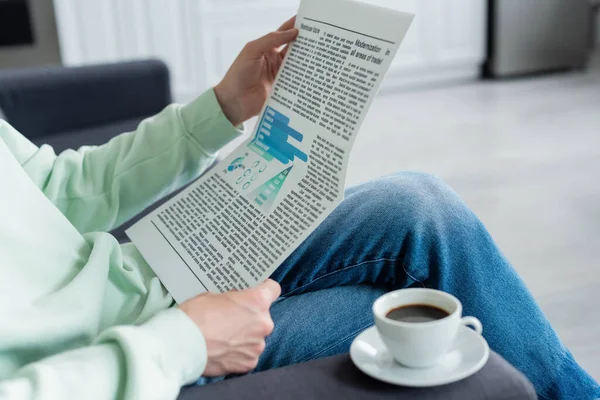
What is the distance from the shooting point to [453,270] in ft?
2.60

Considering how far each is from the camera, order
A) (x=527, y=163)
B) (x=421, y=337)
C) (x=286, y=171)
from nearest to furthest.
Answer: (x=421, y=337)
(x=286, y=171)
(x=527, y=163)

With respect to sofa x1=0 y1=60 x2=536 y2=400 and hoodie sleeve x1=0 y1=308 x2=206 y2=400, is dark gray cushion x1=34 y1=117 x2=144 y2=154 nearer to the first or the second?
sofa x1=0 y1=60 x2=536 y2=400

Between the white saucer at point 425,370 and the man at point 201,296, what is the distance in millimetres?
115

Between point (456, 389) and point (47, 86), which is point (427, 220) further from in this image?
point (47, 86)

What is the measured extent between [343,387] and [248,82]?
0.56 m

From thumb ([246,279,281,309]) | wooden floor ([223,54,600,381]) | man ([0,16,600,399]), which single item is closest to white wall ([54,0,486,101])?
wooden floor ([223,54,600,381])

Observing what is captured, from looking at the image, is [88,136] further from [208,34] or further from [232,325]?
[208,34]

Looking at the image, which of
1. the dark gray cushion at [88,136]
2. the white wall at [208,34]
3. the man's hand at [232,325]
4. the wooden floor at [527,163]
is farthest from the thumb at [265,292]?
the white wall at [208,34]

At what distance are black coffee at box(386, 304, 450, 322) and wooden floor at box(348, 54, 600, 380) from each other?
2.75 feet

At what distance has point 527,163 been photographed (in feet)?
8.07

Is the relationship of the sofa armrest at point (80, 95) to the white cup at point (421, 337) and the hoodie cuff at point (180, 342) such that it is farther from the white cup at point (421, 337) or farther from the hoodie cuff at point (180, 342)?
the white cup at point (421, 337)

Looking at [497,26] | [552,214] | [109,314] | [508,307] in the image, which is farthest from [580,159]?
[109,314]

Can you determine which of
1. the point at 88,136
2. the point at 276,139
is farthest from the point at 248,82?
the point at 88,136

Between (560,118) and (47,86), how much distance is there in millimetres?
2062
